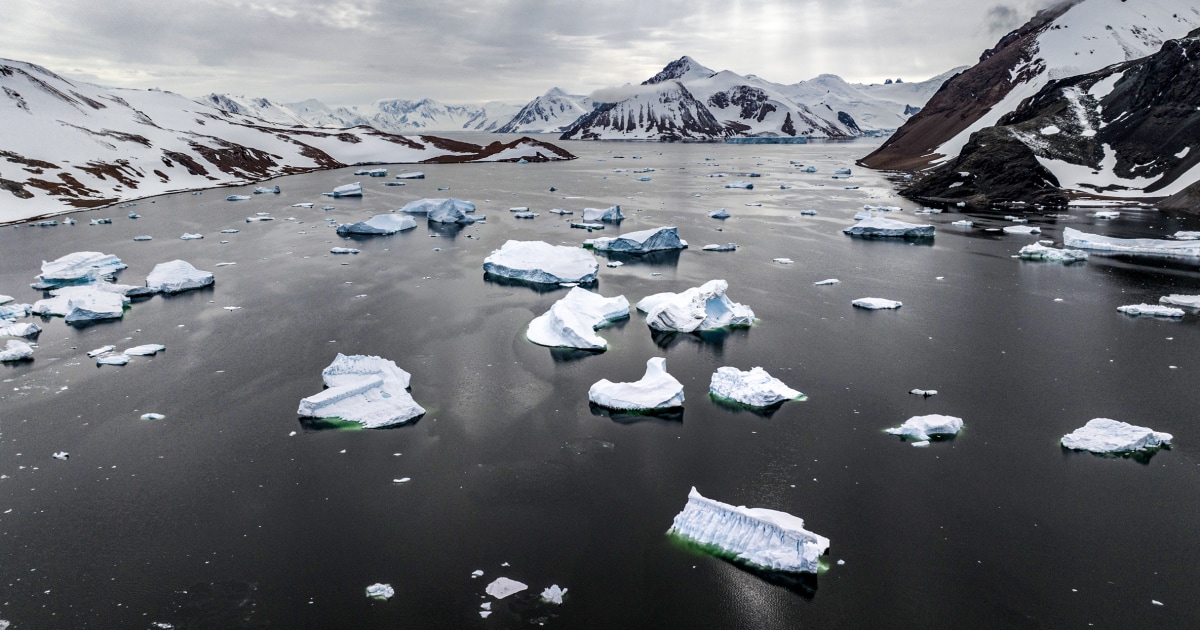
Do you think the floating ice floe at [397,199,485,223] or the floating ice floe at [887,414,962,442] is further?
the floating ice floe at [397,199,485,223]

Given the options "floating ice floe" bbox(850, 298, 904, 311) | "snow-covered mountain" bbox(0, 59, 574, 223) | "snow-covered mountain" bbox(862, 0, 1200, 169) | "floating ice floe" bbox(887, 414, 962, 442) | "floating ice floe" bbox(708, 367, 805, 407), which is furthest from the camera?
"snow-covered mountain" bbox(862, 0, 1200, 169)

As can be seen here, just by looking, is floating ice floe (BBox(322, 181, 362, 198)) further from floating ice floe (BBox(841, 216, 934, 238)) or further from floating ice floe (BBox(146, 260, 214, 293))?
floating ice floe (BBox(841, 216, 934, 238))

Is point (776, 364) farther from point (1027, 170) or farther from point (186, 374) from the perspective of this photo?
point (1027, 170)

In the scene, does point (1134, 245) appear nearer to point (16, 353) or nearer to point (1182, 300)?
point (1182, 300)

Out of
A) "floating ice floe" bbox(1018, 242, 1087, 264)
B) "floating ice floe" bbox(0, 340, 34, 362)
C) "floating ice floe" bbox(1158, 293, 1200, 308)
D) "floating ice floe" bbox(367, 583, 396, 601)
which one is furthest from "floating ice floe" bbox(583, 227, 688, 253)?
"floating ice floe" bbox(367, 583, 396, 601)

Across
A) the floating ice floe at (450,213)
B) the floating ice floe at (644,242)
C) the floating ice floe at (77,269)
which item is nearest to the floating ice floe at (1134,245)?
the floating ice floe at (644,242)

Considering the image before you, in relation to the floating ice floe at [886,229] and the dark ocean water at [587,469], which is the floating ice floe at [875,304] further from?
the floating ice floe at [886,229]

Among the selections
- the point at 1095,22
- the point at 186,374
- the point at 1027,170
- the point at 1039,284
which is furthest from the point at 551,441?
the point at 1095,22
